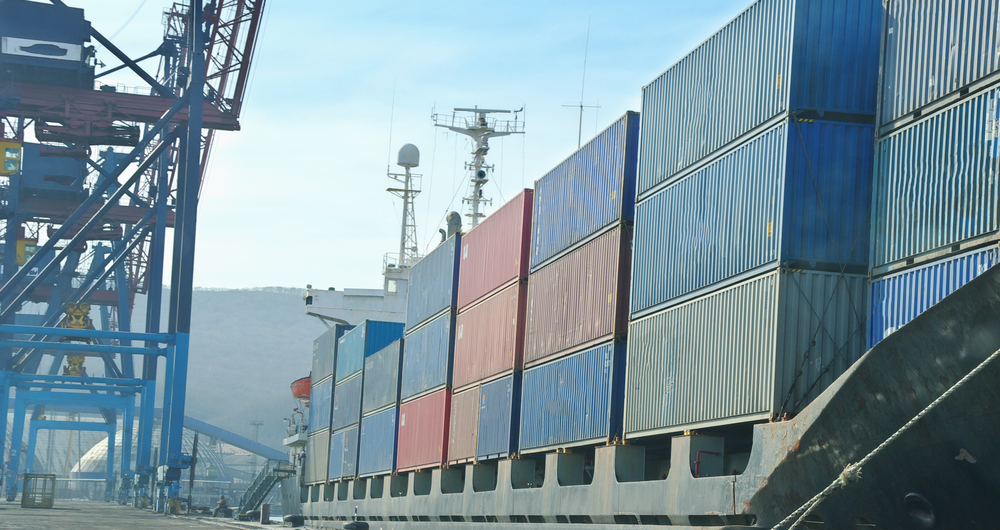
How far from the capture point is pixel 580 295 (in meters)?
18.1

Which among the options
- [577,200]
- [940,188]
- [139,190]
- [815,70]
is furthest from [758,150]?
[139,190]

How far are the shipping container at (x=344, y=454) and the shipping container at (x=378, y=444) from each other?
0.88 meters

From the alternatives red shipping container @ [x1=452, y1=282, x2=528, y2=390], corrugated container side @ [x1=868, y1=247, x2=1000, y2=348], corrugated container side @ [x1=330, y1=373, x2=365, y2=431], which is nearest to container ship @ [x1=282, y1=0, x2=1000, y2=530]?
corrugated container side @ [x1=868, y1=247, x2=1000, y2=348]

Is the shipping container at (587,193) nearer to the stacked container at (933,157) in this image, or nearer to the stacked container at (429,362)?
the stacked container at (933,157)

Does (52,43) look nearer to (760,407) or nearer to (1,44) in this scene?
(1,44)

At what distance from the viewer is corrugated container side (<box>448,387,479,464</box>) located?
898 inches

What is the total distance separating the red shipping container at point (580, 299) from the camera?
1666 centimetres

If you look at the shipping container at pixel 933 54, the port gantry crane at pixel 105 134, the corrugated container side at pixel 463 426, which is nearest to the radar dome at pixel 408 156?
the port gantry crane at pixel 105 134

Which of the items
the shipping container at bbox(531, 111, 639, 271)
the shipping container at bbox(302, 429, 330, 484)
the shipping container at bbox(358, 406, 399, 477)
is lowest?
the shipping container at bbox(302, 429, 330, 484)

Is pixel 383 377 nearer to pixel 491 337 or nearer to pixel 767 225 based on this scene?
pixel 491 337

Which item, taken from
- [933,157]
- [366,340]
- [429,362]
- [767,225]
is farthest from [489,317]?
[366,340]

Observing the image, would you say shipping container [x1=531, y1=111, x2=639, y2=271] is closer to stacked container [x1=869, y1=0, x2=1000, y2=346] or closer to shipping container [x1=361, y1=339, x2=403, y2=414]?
stacked container [x1=869, y1=0, x2=1000, y2=346]

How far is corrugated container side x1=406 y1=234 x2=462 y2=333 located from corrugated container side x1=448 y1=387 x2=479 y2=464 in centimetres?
286

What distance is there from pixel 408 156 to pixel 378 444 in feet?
56.6
